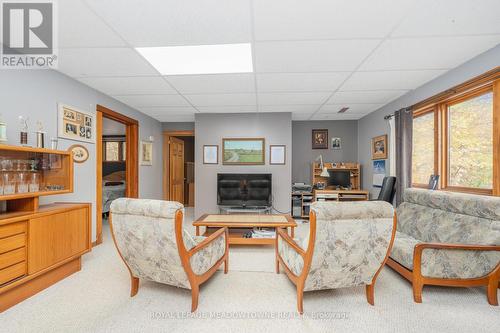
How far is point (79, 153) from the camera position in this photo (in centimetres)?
315

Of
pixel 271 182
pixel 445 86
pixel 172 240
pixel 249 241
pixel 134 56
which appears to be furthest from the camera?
pixel 271 182

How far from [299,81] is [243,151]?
2.15 metres

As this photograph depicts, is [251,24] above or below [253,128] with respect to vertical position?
above

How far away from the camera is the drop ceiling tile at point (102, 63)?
7.67ft

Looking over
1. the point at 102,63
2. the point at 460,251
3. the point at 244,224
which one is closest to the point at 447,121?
the point at 460,251

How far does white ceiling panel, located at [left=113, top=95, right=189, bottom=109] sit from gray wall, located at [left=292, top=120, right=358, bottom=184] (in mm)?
2952

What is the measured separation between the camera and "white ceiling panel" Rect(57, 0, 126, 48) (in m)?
1.72

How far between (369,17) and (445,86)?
73.0 inches

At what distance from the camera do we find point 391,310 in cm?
188

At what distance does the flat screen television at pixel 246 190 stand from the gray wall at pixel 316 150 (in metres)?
1.36

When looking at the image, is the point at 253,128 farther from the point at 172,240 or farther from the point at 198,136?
the point at 172,240

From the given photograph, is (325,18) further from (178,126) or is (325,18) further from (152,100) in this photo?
(178,126)

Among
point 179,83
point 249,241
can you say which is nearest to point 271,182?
point 249,241

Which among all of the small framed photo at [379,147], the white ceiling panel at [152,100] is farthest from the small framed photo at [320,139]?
the white ceiling panel at [152,100]
